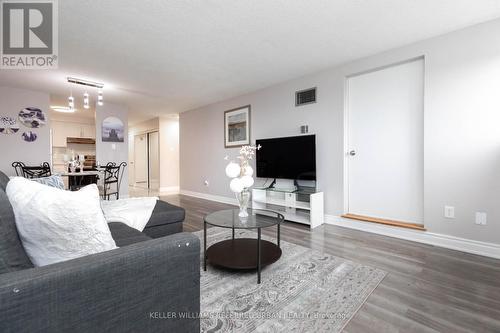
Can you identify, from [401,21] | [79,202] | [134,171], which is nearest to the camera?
[79,202]

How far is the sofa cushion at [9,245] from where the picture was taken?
30.7 inches

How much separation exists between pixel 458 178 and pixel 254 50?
2.78 meters

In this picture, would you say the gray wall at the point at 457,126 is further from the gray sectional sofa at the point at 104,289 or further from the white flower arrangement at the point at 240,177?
the gray sectional sofa at the point at 104,289

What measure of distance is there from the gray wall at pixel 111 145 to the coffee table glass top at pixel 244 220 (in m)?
4.48

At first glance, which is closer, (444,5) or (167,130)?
(444,5)

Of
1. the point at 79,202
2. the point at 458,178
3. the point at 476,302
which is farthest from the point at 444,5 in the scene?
the point at 79,202

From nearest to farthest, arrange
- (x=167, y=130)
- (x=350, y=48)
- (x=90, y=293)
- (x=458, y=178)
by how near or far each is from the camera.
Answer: (x=90, y=293), (x=458, y=178), (x=350, y=48), (x=167, y=130)

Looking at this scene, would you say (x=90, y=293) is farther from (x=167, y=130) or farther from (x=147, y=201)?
(x=167, y=130)

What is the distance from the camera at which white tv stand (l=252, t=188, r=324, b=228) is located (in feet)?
11.3

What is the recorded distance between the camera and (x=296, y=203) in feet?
11.9

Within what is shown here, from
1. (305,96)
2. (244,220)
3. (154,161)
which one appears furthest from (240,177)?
(154,161)

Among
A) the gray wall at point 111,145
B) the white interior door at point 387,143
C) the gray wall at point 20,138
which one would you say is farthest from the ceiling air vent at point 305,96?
the gray wall at point 20,138

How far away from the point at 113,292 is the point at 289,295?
1.29 m

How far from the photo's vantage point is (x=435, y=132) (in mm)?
2686
